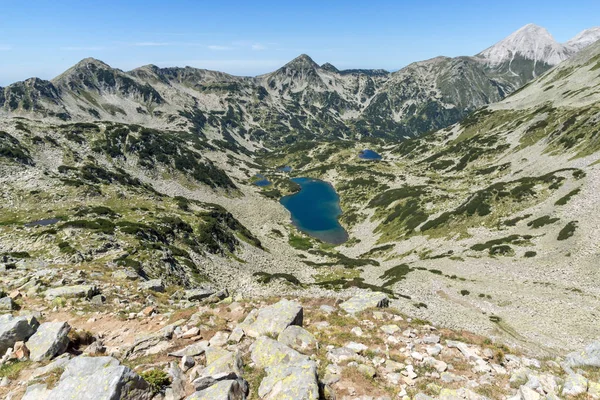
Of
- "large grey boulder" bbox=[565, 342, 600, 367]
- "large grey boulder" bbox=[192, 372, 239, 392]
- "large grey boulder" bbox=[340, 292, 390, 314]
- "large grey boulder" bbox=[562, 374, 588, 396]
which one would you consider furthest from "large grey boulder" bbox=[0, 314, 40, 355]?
"large grey boulder" bbox=[565, 342, 600, 367]

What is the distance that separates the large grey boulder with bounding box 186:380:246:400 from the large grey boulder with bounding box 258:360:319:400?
0.80 m

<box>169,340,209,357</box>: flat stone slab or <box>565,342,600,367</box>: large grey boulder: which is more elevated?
<box>169,340,209,357</box>: flat stone slab

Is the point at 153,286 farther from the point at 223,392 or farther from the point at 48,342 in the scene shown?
the point at 223,392

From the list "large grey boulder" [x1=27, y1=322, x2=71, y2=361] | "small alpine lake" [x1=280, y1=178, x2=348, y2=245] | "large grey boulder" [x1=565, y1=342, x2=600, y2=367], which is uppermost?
"large grey boulder" [x1=27, y1=322, x2=71, y2=361]

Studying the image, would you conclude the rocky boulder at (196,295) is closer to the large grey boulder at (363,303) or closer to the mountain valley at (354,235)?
the mountain valley at (354,235)

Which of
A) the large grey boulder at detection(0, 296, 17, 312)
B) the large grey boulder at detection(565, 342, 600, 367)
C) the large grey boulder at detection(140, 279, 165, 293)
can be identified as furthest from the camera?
the large grey boulder at detection(140, 279, 165, 293)

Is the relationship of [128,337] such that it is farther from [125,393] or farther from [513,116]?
[513,116]

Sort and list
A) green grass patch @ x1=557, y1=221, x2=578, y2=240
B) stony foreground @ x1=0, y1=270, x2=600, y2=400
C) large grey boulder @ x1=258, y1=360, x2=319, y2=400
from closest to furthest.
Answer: large grey boulder @ x1=258, y1=360, x2=319, y2=400, stony foreground @ x1=0, y1=270, x2=600, y2=400, green grass patch @ x1=557, y1=221, x2=578, y2=240

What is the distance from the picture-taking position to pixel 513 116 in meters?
185

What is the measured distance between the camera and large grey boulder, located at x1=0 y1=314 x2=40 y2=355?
569 inches

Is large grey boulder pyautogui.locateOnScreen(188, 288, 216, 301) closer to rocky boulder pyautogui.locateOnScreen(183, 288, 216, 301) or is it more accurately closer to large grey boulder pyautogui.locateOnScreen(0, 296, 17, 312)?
rocky boulder pyautogui.locateOnScreen(183, 288, 216, 301)

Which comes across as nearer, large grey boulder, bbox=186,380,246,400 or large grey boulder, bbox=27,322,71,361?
large grey boulder, bbox=186,380,246,400

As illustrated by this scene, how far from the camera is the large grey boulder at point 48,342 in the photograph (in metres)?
14.1

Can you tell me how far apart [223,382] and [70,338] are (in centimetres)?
933
